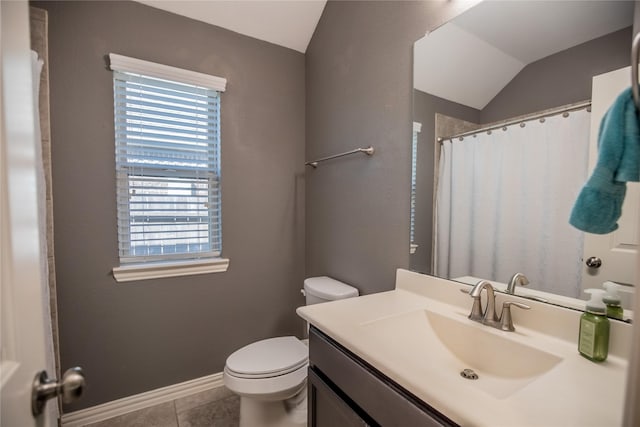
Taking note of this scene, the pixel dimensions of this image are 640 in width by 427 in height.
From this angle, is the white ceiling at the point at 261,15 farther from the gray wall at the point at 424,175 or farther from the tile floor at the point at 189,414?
the tile floor at the point at 189,414

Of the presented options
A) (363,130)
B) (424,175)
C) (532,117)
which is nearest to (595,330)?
(532,117)

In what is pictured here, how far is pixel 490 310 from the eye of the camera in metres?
0.94

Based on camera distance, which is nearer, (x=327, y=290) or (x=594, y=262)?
(x=594, y=262)

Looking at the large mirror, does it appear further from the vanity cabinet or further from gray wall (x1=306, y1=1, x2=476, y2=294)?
the vanity cabinet

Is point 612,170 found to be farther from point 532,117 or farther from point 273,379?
point 273,379

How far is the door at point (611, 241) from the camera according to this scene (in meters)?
0.71

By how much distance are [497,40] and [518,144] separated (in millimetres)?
398

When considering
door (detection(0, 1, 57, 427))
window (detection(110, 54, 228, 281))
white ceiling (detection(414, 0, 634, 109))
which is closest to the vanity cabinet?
door (detection(0, 1, 57, 427))

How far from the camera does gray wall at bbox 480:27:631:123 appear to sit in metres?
0.77

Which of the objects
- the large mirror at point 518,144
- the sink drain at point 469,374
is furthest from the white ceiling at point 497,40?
the sink drain at point 469,374

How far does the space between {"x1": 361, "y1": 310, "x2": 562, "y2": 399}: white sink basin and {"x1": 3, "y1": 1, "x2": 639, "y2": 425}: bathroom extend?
376 millimetres

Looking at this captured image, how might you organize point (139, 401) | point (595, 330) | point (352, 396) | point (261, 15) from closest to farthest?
point (595, 330) < point (352, 396) < point (139, 401) < point (261, 15)

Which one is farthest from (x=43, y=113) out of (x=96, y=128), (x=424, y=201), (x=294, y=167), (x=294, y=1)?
(x=424, y=201)

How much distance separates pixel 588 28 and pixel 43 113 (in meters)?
2.10
